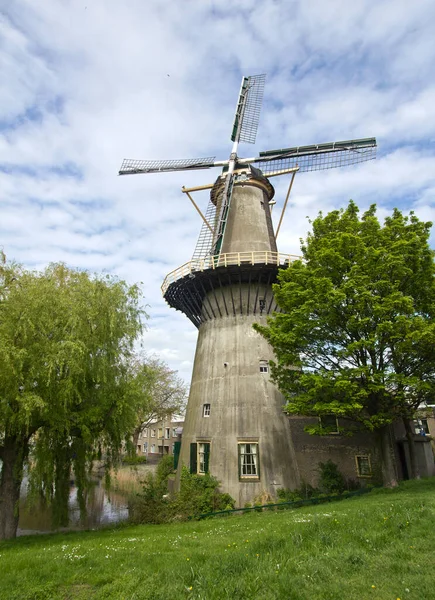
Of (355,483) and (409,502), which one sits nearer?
(409,502)

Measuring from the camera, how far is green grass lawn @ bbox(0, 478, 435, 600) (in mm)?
5805

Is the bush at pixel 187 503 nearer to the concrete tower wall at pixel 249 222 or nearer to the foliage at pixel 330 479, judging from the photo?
the foliage at pixel 330 479

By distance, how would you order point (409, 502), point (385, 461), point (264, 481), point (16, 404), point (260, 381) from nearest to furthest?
1. point (409, 502)
2. point (16, 404)
3. point (385, 461)
4. point (264, 481)
5. point (260, 381)

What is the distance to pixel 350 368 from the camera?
587 inches

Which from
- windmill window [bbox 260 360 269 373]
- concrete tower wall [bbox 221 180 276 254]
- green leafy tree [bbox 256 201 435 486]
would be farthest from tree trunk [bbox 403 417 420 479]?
concrete tower wall [bbox 221 180 276 254]

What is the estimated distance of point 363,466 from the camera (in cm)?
1852

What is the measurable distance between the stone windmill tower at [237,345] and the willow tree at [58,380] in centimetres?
638

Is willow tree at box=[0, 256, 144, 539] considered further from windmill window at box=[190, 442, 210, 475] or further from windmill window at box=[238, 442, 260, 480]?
windmill window at box=[238, 442, 260, 480]

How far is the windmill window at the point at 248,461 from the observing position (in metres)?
17.9

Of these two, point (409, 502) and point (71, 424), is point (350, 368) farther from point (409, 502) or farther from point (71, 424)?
point (71, 424)

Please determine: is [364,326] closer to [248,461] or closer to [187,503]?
[248,461]

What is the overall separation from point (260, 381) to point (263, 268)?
5.76 metres

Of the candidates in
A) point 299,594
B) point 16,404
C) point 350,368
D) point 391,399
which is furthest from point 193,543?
point 391,399

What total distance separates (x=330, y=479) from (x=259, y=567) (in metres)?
13.0
